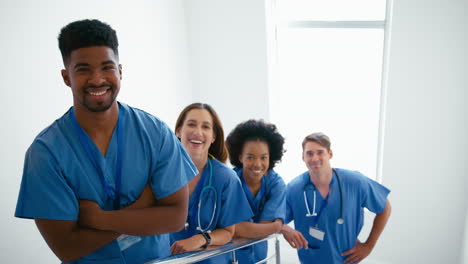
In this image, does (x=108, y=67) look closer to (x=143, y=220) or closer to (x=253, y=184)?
(x=143, y=220)

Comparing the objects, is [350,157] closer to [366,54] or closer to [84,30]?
[366,54]

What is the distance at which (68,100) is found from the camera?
105 inches

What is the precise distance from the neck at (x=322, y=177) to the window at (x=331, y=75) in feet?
4.96

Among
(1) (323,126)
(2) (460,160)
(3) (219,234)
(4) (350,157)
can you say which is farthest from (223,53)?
(3) (219,234)

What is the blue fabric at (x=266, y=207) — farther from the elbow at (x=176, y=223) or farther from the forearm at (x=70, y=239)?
the forearm at (x=70, y=239)

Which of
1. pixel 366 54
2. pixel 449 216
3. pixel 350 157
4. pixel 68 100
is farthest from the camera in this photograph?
pixel 350 157

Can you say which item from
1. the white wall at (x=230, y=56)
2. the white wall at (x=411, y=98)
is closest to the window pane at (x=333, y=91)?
the white wall at (x=230, y=56)

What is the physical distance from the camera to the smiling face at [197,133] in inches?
81.4

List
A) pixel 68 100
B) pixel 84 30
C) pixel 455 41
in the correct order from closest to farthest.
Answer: pixel 84 30, pixel 68 100, pixel 455 41

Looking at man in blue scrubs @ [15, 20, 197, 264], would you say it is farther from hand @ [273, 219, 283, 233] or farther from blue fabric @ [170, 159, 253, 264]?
hand @ [273, 219, 283, 233]

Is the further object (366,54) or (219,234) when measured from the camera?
(366,54)

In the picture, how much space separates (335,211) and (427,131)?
144 centimetres

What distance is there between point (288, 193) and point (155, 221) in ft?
4.94

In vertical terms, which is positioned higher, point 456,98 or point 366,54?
point 366,54
